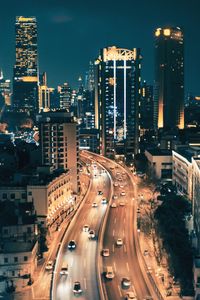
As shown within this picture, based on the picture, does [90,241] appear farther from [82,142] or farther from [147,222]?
[82,142]

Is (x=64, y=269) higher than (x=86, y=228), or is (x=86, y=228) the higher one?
(x=86, y=228)

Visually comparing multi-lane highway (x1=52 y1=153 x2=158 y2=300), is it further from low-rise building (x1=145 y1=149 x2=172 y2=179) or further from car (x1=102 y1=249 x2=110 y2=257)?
low-rise building (x1=145 y1=149 x2=172 y2=179)

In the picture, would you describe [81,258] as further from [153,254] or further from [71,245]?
[153,254]

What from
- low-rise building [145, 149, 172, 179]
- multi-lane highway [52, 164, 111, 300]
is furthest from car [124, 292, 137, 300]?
low-rise building [145, 149, 172, 179]

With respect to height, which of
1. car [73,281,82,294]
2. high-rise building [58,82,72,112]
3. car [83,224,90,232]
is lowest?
car [73,281,82,294]

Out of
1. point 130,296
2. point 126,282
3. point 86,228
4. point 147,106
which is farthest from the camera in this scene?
point 147,106

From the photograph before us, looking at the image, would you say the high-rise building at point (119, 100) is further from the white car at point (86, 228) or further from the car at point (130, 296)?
the car at point (130, 296)

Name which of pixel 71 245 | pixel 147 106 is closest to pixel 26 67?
pixel 147 106

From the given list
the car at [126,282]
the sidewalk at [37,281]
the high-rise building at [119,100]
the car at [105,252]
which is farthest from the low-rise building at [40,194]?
the high-rise building at [119,100]
